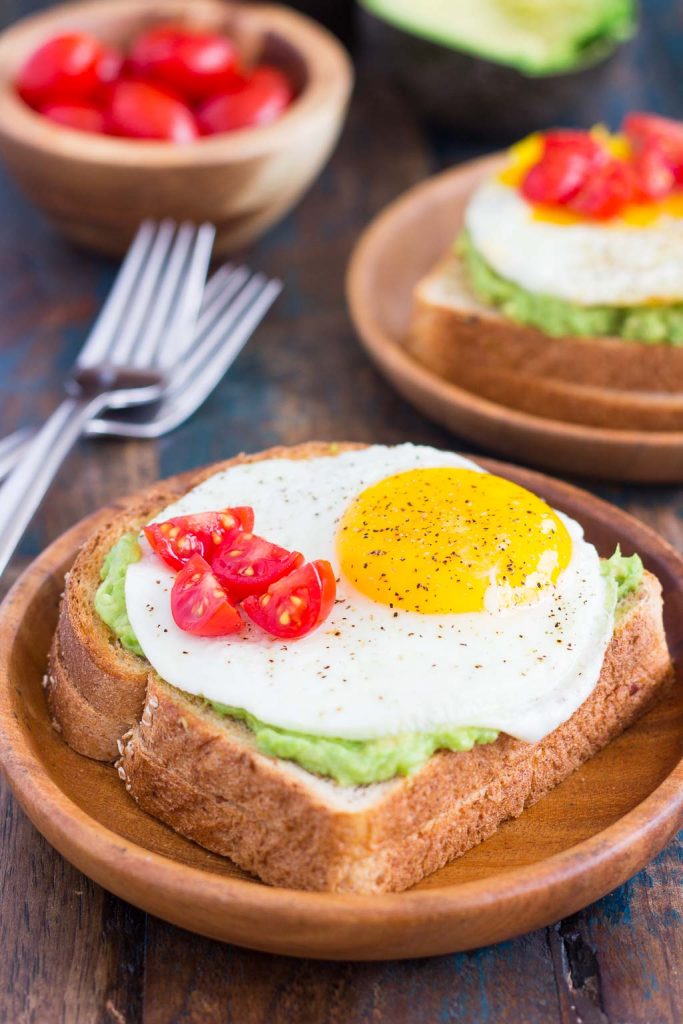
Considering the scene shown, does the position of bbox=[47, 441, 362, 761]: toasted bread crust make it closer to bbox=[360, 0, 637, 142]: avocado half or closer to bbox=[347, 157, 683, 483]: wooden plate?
bbox=[347, 157, 683, 483]: wooden plate

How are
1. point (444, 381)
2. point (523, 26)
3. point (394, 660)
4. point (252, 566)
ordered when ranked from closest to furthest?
point (394, 660)
point (252, 566)
point (444, 381)
point (523, 26)

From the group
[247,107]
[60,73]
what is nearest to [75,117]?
[60,73]

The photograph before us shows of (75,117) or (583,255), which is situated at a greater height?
(75,117)

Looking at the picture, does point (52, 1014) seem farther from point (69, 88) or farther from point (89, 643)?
point (69, 88)

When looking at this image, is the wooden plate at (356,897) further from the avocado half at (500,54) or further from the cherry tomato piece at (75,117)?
the avocado half at (500,54)

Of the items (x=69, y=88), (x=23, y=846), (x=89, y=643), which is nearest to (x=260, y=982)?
(x=23, y=846)

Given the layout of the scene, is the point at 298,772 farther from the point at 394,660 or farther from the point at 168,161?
the point at 168,161

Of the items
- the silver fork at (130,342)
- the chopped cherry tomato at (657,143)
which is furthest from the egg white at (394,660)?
the chopped cherry tomato at (657,143)

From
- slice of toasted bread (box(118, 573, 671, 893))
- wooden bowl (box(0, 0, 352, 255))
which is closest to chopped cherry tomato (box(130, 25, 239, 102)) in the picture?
wooden bowl (box(0, 0, 352, 255))
